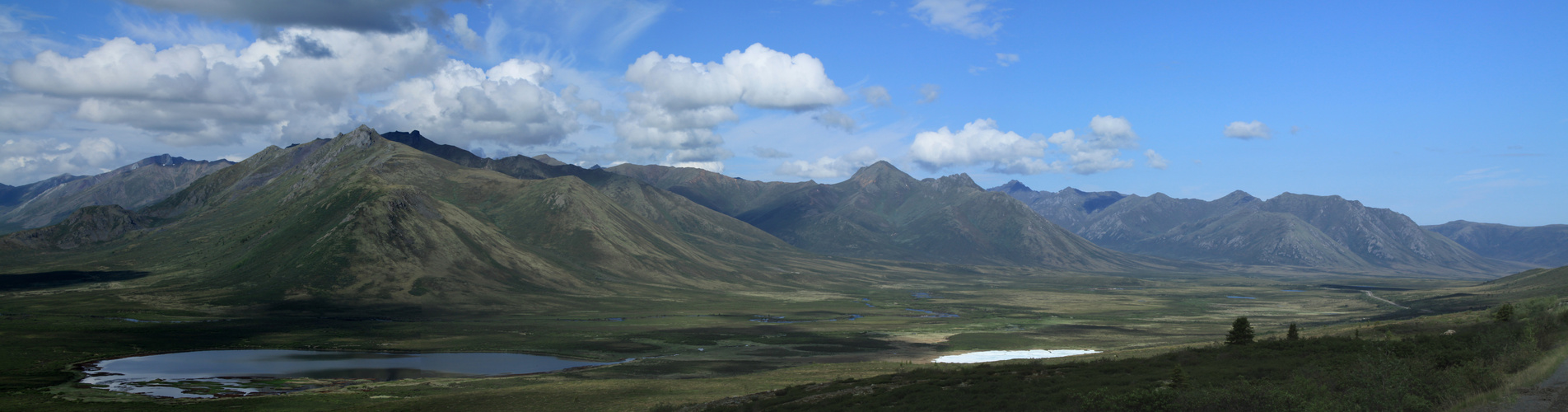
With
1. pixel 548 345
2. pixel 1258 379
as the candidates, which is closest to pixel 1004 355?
pixel 548 345

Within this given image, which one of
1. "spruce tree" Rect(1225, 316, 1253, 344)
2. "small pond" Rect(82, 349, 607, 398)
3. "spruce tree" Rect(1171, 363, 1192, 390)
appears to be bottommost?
"small pond" Rect(82, 349, 607, 398)

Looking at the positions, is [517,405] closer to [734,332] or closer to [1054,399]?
[1054,399]

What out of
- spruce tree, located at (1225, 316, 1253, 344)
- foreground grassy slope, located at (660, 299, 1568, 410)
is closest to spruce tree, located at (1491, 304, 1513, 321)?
foreground grassy slope, located at (660, 299, 1568, 410)

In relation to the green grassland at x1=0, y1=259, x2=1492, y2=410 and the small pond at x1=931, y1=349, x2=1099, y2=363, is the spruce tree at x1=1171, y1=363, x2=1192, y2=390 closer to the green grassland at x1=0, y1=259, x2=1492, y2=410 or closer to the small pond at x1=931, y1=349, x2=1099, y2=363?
the green grassland at x1=0, y1=259, x2=1492, y2=410

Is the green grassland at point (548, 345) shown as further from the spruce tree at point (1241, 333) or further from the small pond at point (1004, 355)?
the spruce tree at point (1241, 333)

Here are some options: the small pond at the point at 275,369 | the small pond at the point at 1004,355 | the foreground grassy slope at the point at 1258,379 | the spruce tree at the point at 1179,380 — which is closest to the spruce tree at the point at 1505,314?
the foreground grassy slope at the point at 1258,379

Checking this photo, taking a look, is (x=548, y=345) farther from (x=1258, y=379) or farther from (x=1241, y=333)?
(x=1258, y=379)
